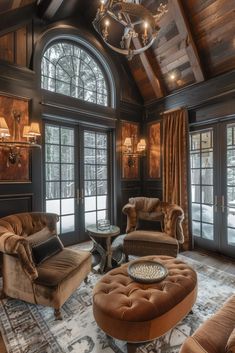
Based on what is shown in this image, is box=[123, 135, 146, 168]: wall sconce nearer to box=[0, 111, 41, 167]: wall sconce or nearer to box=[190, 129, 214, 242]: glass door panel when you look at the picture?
box=[190, 129, 214, 242]: glass door panel

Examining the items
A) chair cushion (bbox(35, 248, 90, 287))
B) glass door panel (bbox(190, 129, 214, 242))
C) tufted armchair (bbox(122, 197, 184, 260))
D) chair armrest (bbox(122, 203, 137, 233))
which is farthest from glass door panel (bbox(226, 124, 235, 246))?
chair cushion (bbox(35, 248, 90, 287))

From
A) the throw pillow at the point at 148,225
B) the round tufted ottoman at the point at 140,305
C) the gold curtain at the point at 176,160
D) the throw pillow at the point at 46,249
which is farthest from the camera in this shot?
the gold curtain at the point at 176,160

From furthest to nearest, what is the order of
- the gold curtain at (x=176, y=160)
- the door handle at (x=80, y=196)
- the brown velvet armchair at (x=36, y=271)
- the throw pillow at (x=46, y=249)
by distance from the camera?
the door handle at (x=80, y=196) → the gold curtain at (x=176, y=160) → the throw pillow at (x=46, y=249) → the brown velvet armchair at (x=36, y=271)

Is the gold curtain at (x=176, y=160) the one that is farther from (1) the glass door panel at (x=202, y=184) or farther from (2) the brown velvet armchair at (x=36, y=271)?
(2) the brown velvet armchair at (x=36, y=271)

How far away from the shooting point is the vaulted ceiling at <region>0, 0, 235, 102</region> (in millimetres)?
3227

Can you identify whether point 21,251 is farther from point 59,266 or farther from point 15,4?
point 15,4

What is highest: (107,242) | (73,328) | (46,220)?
(46,220)

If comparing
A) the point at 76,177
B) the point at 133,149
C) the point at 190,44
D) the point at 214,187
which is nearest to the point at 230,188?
the point at 214,187

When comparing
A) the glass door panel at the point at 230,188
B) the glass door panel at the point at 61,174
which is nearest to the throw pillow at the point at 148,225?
the glass door panel at the point at 230,188

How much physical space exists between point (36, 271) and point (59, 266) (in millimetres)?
251

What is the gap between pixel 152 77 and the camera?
177 inches

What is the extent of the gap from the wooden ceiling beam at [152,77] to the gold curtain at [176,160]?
1.80 feet

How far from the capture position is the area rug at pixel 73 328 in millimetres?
1785

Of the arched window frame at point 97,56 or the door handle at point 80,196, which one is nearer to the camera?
the arched window frame at point 97,56
